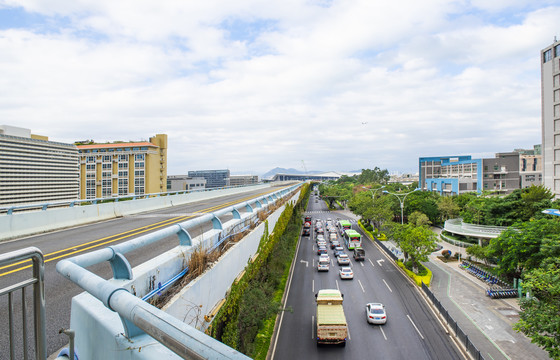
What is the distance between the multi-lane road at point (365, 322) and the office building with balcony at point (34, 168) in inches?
2526

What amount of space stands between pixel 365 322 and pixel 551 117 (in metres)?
44.7

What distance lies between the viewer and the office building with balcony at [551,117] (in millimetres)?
43562

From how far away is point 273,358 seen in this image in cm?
1528

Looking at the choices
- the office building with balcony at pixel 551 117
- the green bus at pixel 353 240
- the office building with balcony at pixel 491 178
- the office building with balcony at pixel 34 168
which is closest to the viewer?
the green bus at pixel 353 240

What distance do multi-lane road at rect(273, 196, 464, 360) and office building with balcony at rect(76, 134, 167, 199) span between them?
146 feet

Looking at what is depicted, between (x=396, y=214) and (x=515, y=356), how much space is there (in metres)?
45.8

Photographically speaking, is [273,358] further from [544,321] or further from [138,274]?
[138,274]

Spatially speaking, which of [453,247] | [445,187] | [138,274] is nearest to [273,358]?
[138,274]

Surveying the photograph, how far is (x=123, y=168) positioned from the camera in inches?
2534

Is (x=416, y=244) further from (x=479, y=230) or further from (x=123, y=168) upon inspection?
(x=123, y=168)

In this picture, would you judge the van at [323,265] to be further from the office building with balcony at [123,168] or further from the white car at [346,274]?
the office building with balcony at [123,168]

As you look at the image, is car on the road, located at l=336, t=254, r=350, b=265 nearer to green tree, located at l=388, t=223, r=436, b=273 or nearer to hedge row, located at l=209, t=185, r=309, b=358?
green tree, located at l=388, t=223, r=436, b=273

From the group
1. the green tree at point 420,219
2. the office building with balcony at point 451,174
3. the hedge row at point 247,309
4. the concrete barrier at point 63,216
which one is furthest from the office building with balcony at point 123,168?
the office building with balcony at point 451,174

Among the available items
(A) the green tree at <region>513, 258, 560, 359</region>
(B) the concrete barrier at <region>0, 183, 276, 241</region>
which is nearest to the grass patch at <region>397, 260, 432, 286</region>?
(A) the green tree at <region>513, 258, 560, 359</region>
